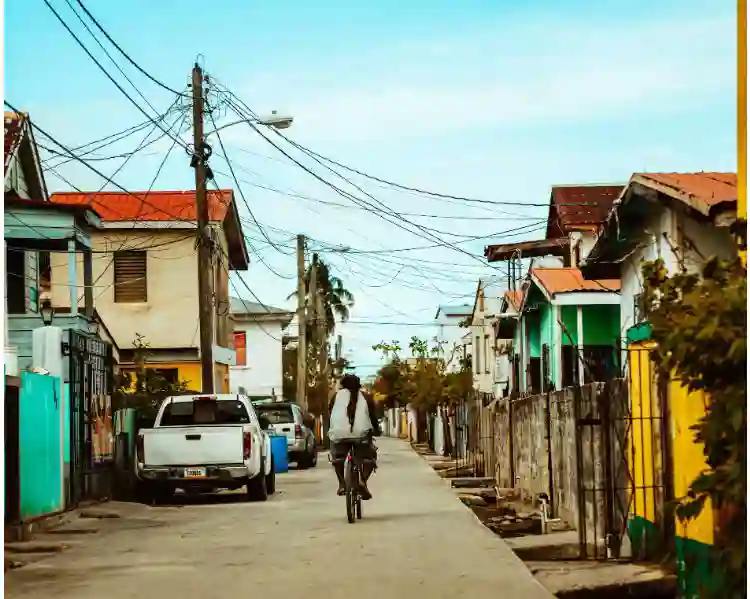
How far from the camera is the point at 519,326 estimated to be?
138 ft

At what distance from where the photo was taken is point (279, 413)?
39500mm

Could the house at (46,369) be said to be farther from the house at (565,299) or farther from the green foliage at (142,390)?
the house at (565,299)

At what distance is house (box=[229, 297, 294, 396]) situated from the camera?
69.8 meters

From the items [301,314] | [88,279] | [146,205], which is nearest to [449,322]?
[301,314]

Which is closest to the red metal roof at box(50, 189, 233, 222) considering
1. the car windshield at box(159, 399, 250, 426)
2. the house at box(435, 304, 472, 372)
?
the car windshield at box(159, 399, 250, 426)

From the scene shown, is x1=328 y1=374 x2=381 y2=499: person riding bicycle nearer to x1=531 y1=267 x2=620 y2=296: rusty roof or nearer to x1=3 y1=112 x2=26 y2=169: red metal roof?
x1=3 y1=112 x2=26 y2=169: red metal roof

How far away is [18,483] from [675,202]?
28.1 feet

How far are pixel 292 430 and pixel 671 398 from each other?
2802 cm

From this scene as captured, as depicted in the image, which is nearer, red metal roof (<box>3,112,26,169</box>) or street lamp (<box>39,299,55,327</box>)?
street lamp (<box>39,299,55,327</box>)

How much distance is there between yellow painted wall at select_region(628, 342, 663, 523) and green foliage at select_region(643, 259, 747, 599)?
4.90m

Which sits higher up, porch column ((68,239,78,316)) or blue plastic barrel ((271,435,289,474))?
porch column ((68,239,78,316))

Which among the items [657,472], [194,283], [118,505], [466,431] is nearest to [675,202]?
[657,472]

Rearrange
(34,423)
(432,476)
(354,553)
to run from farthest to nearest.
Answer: (432,476) → (34,423) → (354,553)

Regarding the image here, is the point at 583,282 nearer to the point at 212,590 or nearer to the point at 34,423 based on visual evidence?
the point at 34,423
